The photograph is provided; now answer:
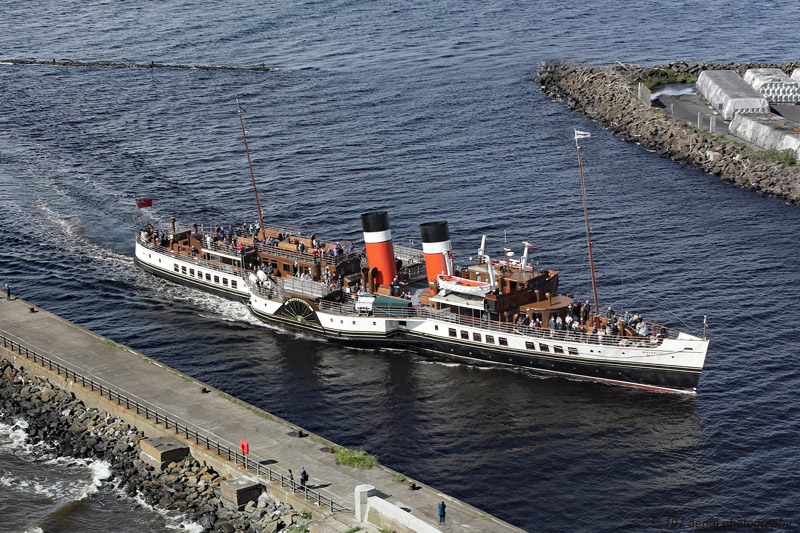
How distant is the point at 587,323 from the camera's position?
7506cm

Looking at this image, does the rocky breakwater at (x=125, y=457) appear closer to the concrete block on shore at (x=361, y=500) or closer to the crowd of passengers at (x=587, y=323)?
the concrete block on shore at (x=361, y=500)

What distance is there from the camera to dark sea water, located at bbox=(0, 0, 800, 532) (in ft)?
200

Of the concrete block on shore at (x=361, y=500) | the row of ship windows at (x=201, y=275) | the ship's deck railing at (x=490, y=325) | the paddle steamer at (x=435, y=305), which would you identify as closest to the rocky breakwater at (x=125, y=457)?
the concrete block on shore at (x=361, y=500)

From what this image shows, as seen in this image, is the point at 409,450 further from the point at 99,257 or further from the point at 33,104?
the point at 33,104

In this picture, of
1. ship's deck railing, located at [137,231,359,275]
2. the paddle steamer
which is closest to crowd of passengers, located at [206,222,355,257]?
the paddle steamer

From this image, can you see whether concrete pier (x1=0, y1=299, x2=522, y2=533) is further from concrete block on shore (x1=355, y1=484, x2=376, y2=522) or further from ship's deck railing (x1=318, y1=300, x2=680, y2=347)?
ship's deck railing (x1=318, y1=300, x2=680, y2=347)

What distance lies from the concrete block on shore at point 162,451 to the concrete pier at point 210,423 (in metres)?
0.54

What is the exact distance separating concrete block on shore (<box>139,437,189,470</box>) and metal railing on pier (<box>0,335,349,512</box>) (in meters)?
0.85

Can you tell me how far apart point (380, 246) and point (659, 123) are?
200 feet

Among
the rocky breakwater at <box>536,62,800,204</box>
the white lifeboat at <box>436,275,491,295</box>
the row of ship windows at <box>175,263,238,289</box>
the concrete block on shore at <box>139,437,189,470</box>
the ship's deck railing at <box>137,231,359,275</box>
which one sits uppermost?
the rocky breakwater at <box>536,62,800,204</box>

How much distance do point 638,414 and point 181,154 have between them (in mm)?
75706

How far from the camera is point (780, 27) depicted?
186m

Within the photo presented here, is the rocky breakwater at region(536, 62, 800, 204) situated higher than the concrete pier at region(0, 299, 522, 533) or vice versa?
the rocky breakwater at region(536, 62, 800, 204)

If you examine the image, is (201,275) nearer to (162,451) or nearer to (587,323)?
(162,451)
